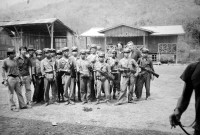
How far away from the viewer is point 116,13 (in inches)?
1981

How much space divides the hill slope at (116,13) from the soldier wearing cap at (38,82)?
112 feet

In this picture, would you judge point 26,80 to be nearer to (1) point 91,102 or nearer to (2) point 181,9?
(1) point 91,102

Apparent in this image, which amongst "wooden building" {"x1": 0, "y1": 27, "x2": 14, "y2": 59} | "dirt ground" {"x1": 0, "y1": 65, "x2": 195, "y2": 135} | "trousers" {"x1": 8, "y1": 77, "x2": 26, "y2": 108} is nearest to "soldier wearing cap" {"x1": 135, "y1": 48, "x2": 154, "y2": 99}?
"dirt ground" {"x1": 0, "y1": 65, "x2": 195, "y2": 135}

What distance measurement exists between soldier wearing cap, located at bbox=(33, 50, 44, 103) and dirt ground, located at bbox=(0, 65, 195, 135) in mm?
574

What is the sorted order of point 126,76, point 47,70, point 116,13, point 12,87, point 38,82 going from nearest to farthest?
point 12,87, point 47,70, point 126,76, point 38,82, point 116,13

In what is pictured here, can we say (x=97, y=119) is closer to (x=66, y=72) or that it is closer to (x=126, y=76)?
(x=126, y=76)

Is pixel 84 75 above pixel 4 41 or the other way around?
the other way around

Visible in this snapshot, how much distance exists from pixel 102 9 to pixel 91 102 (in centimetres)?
4959

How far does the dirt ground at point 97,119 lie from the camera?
4098 millimetres

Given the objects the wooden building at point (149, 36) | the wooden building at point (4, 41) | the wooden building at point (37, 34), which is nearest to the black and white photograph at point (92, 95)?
the wooden building at point (37, 34)

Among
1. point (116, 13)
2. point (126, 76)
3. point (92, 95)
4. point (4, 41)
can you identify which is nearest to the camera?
point (126, 76)

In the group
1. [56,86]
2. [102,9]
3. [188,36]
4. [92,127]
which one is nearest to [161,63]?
[188,36]

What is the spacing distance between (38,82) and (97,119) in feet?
10.3

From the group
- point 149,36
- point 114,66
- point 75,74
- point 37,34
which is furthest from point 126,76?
point 37,34
